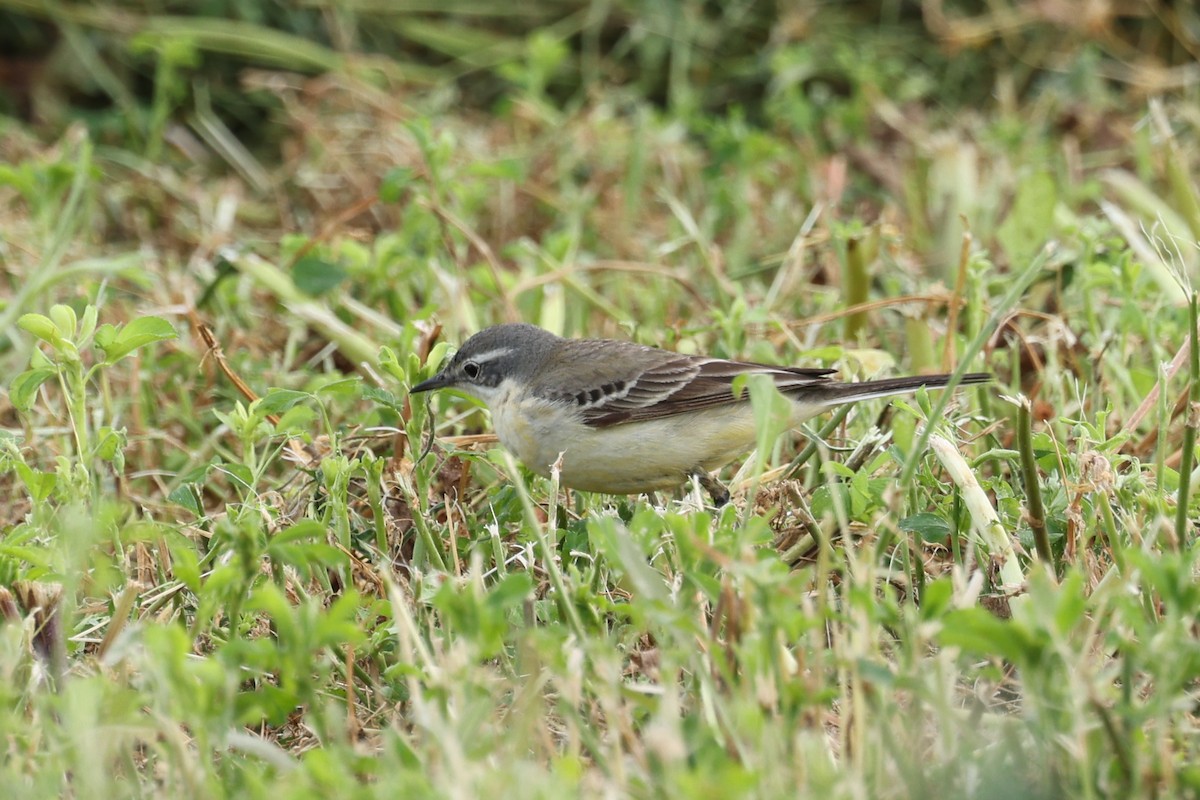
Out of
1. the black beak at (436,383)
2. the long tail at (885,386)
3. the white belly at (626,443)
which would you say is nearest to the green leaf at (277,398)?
the black beak at (436,383)

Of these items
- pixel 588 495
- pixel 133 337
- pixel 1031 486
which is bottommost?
pixel 588 495

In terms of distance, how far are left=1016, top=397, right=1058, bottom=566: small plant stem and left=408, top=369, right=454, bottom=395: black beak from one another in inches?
77.6

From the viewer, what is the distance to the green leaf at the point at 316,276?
6426 mm

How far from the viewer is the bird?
503cm

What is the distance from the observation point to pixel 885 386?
15.7 feet

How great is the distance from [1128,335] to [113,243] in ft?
17.8

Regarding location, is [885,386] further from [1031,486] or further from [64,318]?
[64,318]

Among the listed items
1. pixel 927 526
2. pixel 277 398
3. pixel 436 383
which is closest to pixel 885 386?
pixel 927 526

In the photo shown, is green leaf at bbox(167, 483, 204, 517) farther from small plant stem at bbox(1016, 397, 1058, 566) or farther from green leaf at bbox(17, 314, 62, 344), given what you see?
small plant stem at bbox(1016, 397, 1058, 566)

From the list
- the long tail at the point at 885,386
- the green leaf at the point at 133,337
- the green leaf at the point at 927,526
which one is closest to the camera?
the green leaf at the point at 927,526

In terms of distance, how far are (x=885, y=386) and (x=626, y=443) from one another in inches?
36.1

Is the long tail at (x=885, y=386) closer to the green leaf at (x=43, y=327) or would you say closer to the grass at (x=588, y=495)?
the grass at (x=588, y=495)

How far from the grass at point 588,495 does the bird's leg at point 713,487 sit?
0.19 meters

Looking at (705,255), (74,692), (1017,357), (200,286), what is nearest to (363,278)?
(200,286)
